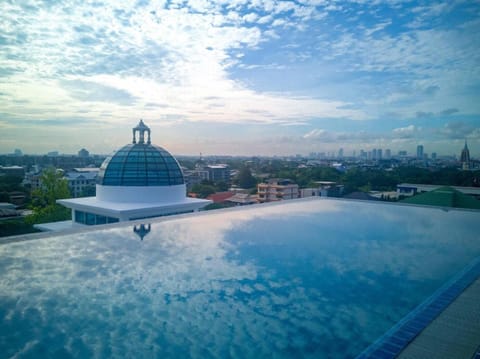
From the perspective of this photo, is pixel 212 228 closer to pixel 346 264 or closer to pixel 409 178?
pixel 346 264

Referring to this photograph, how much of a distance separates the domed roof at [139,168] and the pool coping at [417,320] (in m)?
10.8

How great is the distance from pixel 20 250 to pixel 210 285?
413 cm

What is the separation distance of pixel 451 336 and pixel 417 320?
1.51 ft

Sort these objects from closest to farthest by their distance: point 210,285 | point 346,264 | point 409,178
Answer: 1. point 210,285
2. point 346,264
3. point 409,178

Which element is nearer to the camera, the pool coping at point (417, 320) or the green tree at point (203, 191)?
the pool coping at point (417, 320)

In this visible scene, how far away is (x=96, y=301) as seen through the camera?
14.9 ft

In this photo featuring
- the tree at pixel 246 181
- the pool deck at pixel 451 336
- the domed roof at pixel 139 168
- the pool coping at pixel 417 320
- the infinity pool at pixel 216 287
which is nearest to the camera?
the pool deck at pixel 451 336

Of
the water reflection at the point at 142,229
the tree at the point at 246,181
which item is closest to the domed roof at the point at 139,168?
the water reflection at the point at 142,229

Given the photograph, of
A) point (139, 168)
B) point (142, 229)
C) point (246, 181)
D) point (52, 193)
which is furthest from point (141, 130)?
point (246, 181)

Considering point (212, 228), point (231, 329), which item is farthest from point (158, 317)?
point (212, 228)

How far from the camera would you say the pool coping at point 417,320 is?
3.32m

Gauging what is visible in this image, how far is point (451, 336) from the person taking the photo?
352 cm

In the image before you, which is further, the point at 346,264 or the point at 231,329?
the point at 346,264

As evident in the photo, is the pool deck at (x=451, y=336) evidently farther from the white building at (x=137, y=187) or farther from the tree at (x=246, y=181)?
the tree at (x=246, y=181)
